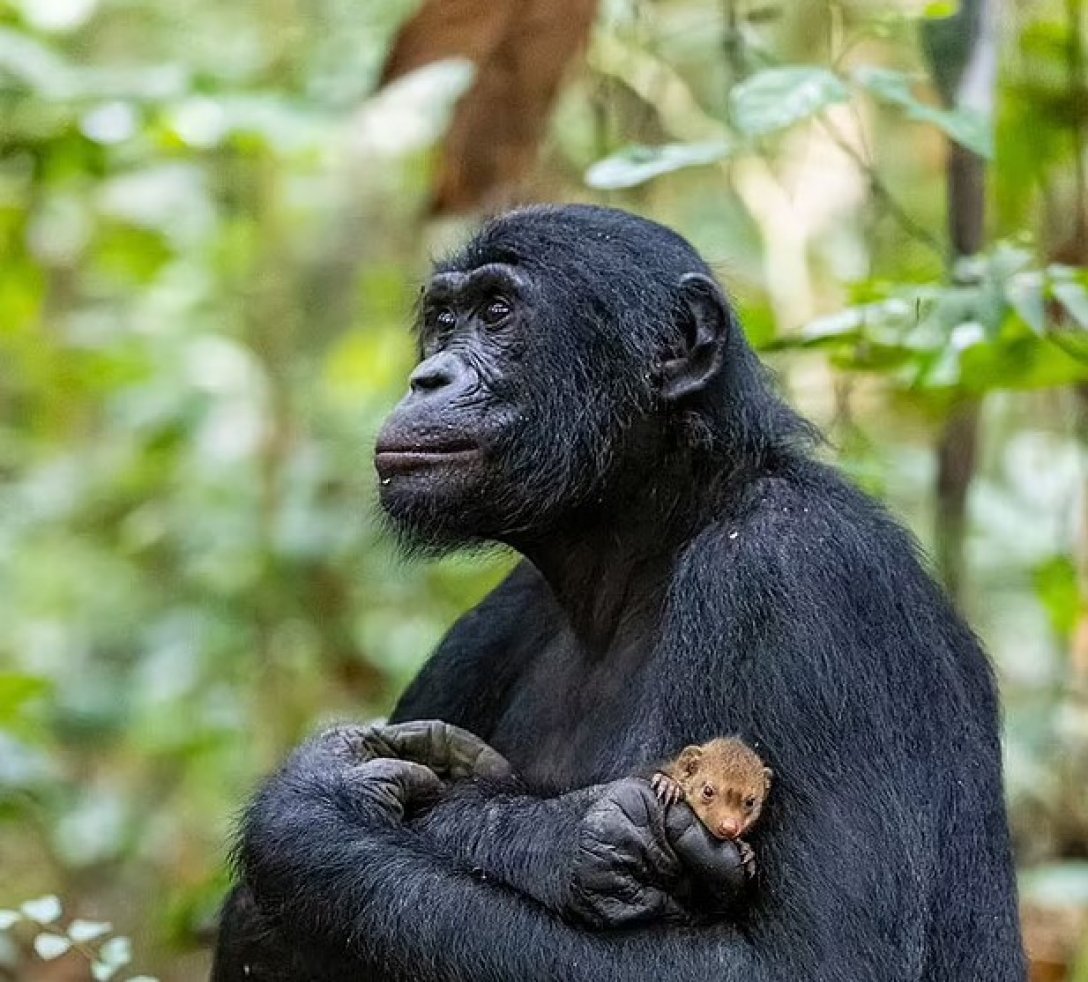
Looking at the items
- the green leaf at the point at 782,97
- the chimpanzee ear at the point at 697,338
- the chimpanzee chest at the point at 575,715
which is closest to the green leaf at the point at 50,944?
the chimpanzee chest at the point at 575,715

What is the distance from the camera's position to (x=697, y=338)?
4.97 metres

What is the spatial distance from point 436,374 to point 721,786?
4.50 ft

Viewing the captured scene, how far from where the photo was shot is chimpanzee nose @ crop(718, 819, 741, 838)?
412cm

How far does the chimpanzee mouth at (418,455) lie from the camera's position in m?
4.84

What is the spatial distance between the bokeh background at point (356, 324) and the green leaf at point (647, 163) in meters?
0.02

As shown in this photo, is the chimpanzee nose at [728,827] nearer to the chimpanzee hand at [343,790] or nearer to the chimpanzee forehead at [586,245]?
the chimpanzee hand at [343,790]

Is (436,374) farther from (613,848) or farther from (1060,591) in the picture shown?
(1060,591)

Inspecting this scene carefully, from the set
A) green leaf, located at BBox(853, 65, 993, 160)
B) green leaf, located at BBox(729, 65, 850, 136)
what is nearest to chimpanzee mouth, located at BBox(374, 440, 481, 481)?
green leaf, located at BBox(729, 65, 850, 136)

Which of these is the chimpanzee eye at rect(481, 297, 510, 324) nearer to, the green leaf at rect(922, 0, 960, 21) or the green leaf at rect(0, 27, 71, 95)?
the green leaf at rect(922, 0, 960, 21)

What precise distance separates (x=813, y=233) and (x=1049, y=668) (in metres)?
2.99

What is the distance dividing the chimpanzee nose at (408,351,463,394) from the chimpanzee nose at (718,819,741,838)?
1.39m

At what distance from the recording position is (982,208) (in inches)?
270

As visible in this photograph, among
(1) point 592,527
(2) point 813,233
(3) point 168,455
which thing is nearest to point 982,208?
(1) point 592,527

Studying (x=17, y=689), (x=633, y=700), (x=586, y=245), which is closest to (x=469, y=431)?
(x=586, y=245)
